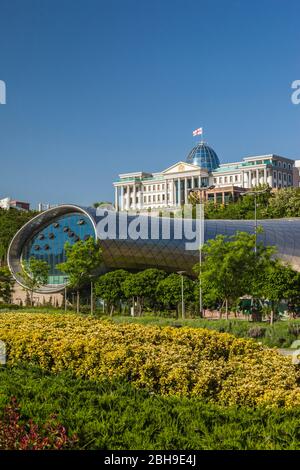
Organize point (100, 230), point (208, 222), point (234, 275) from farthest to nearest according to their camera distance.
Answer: point (208, 222)
point (100, 230)
point (234, 275)

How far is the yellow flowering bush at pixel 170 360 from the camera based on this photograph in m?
9.37

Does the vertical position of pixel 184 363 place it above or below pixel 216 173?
below

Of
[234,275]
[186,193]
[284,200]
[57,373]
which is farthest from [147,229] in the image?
[186,193]

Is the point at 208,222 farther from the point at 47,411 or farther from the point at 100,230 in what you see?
the point at 47,411

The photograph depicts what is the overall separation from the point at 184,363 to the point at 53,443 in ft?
13.7

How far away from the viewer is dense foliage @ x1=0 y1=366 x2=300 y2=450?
6609 millimetres

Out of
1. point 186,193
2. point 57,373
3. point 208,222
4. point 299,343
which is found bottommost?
point 57,373

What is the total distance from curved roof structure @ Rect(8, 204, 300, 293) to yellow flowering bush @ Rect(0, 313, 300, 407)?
35.1m

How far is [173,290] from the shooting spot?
37125mm

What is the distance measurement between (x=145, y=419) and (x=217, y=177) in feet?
392

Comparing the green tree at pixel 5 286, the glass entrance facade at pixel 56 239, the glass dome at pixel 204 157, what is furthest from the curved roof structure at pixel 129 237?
the glass dome at pixel 204 157

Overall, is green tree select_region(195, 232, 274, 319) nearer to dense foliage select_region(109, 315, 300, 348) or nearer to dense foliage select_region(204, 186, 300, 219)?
dense foliage select_region(109, 315, 300, 348)

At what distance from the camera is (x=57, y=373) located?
11102 mm

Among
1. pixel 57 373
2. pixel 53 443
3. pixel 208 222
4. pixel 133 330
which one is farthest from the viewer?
pixel 208 222
